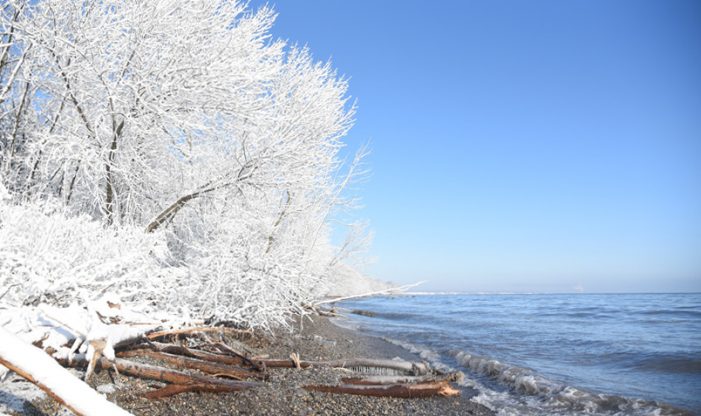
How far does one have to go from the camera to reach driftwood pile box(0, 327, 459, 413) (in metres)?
4.05

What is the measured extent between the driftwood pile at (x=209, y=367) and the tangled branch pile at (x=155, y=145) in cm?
82

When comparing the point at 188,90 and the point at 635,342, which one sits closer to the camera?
the point at 188,90

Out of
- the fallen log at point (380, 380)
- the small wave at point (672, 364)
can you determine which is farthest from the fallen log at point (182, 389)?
the small wave at point (672, 364)

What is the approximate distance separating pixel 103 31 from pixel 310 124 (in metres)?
4.00

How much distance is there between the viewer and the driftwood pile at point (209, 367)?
4051 millimetres

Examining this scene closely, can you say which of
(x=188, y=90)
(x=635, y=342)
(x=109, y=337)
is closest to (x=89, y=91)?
(x=188, y=90)

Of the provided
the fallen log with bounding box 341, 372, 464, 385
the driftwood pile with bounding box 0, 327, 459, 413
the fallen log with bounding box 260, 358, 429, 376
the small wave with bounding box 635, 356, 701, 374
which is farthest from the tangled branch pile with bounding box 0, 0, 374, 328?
the small wave with bounding box 635, 356, 701, 374

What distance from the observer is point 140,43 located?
23.3 ft

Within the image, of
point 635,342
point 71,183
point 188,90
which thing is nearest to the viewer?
point 188,90

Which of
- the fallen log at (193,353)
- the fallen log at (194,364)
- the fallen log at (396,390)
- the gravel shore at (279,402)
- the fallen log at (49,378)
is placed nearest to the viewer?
the fallen log at (49,378)

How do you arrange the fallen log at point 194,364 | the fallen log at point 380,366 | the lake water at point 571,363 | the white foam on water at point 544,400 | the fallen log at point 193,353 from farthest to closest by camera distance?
the fallen log at point 380,366, the lake water at point 571,363, the white foam on water at point 544,400, the fallen log at point 193,353, the fallen log at point 194,364

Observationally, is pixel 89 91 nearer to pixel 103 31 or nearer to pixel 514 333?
pixel 103 31

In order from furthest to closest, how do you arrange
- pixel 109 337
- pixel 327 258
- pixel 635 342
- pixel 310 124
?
pixel 327 258
pixel 635 342
pixel 310 124
pixel 109 337

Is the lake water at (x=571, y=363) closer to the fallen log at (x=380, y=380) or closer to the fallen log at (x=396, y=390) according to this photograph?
the fallen log at (x=396, y=390)
